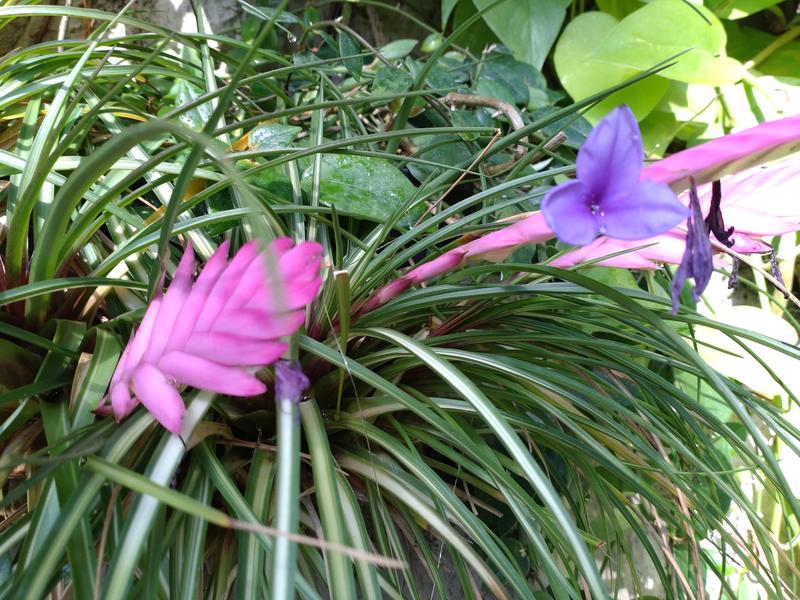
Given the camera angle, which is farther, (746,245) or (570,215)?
(746,245)

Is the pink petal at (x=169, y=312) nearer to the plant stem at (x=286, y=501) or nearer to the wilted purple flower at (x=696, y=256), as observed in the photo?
the plant stem at (x=286, y=501)

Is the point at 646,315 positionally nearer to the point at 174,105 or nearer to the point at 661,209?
the point at 661,209

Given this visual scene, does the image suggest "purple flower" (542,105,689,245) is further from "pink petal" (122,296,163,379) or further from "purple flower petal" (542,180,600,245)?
"pink petal" (122,296,163,379)

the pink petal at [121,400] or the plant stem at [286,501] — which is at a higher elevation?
the pink petal at [121,400]

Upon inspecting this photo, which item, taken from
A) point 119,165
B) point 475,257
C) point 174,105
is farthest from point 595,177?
point 174,105

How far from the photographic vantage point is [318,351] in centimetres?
44

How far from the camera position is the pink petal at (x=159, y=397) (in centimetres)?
34

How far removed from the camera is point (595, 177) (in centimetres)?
31

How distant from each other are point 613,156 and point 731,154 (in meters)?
0.07

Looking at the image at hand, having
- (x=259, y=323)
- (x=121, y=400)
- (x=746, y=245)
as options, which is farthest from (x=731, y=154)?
(x=121, y=400)

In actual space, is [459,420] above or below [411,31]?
below

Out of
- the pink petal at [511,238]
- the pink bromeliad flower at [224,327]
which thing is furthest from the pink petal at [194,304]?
the pink petal at [511,238]

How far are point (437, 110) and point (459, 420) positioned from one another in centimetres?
48

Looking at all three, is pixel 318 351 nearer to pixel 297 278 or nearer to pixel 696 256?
pixel 297 278
